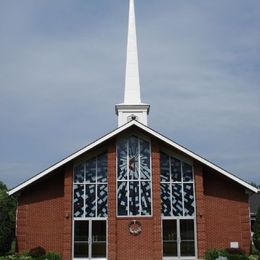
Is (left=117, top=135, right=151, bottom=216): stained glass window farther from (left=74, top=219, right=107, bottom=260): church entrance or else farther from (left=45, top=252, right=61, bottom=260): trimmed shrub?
(left=45, top=252, right=61, bottom=260): trimmed shrub

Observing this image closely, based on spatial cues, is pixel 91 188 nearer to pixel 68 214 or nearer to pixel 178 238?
pixel 68 214

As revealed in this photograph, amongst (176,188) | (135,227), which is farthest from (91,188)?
(176,188)

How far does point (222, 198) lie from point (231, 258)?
4.07 meters

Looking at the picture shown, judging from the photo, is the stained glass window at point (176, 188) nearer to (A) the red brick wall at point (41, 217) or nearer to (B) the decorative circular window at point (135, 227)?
(B) the decorative circular window at point (135, 227)

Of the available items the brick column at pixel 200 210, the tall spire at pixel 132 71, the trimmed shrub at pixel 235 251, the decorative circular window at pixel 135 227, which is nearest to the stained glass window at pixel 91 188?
the decorative circular window at pixel 135 227

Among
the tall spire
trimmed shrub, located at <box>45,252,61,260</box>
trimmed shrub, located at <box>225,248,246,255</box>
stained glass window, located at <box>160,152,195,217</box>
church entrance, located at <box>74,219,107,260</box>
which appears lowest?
trimmed shrub, located at <box>45,252,61,260</box>

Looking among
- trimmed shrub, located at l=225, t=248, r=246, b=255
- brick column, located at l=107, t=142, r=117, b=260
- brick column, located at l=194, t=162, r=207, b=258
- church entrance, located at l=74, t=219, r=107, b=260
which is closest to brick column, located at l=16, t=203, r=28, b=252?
church entrance, located at l=74, t=219, r=107, b=260

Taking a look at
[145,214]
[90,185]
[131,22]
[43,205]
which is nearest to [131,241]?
[145,214]

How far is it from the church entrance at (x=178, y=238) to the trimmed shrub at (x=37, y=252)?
5.98 m

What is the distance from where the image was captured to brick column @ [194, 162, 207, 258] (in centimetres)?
2252

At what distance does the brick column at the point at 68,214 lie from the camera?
22.3 metres

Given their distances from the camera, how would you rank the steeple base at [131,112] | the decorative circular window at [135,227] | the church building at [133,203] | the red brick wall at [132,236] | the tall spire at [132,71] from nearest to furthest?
the red brick wall at [132,236], the church building at [133,203], the decorative circular window at [135,227], the steeple base at [131,112], the tall spire at [132,71]

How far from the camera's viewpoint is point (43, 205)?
929 inches

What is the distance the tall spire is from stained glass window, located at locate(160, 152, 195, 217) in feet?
29.3
